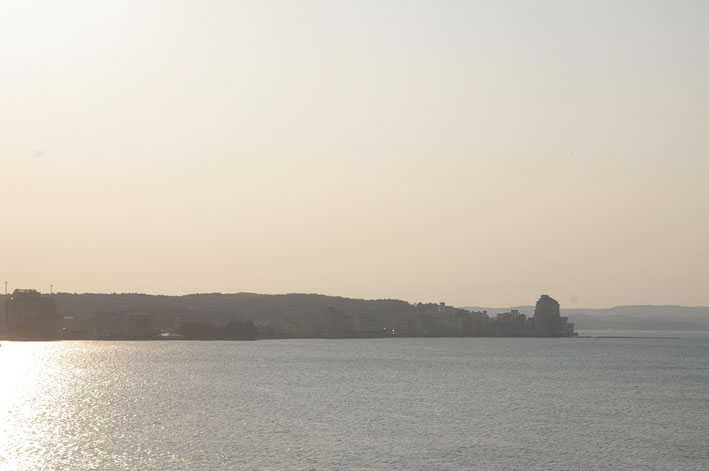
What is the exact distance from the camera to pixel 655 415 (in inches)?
4277

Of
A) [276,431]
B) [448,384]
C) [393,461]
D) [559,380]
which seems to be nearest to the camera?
[393,461]

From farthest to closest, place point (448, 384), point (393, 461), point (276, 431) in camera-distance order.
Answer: point (448, 384) < point (276, 431) < point (393, 461)

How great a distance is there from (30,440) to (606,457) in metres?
53.1

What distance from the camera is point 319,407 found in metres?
112

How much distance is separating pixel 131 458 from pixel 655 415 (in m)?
65.6

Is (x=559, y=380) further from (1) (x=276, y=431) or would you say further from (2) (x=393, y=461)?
(2) (x=393, y=461)

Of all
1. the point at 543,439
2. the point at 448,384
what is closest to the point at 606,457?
the point at 543,439

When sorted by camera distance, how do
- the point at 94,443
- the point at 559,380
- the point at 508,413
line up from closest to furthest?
the point at 94,443, the point at 508,413, the point at 559,380

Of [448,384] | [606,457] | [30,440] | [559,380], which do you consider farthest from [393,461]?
[559,380]

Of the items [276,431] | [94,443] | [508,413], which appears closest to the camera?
[94,443]

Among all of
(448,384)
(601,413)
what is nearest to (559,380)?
(448,384)

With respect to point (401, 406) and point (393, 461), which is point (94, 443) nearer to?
point (393, 461)

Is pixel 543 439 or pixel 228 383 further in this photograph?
pixel 228 383

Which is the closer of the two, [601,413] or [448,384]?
[601,413]
